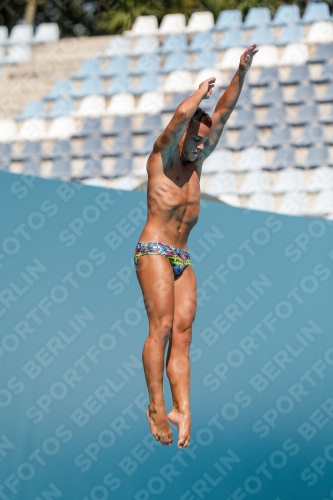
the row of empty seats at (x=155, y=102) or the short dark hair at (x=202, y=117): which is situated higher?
the row of empty seats at (x=155, y=102)

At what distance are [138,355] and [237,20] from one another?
5530 millimetres

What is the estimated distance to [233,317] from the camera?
17.5ft

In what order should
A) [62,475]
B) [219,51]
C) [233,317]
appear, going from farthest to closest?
[219,51] < [233,317] < [62,475]

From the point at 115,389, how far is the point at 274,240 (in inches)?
54.3

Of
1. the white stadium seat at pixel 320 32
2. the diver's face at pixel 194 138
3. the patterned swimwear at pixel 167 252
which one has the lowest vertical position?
the patterned swimwear at pixel 167 252

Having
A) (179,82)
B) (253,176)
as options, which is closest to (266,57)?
(179,82)

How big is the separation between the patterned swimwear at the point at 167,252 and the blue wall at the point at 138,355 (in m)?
1.29

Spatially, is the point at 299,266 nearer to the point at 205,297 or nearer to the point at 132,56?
the point at 205,297

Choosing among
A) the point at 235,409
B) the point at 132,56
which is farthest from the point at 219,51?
the point at 235,409

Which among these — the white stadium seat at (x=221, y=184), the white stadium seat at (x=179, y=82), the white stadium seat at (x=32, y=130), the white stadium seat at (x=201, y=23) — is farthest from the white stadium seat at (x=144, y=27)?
the white stadium seat at (x=221, y=184)

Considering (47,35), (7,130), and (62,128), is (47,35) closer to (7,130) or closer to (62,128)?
(7,130)

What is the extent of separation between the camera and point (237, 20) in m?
9.62

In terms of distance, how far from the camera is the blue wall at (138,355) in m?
5.06

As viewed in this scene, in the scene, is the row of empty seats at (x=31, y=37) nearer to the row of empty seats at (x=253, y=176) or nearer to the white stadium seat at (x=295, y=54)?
the row of empty seats at (x=253, y=176)
